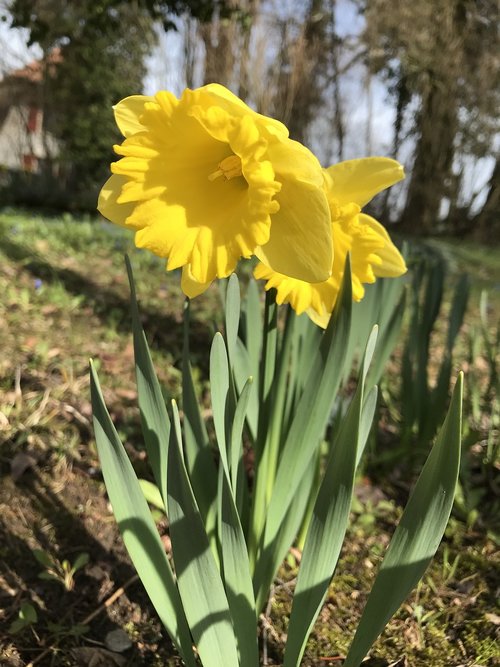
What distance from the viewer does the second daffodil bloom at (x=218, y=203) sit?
0.66 metres

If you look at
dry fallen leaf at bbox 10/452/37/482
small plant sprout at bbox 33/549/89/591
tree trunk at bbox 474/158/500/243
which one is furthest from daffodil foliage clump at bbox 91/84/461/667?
tree trunk at bbox 474/158/500/243

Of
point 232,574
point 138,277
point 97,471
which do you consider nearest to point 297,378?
point 232,574

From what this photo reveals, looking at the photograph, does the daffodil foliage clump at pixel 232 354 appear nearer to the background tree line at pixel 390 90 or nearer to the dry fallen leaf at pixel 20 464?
the dry fallen leaf at pixel 20 464

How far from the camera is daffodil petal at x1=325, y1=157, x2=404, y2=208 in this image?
79 cm

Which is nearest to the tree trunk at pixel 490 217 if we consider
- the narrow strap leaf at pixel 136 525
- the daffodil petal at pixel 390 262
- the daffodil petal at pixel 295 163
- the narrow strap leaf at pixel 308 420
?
the daffodil petal at pixel 390 262

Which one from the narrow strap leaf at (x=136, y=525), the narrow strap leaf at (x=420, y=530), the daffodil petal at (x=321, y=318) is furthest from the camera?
the daffodil petal at (x=321, y=318)

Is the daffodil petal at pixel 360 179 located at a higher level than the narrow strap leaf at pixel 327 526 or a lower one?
higher

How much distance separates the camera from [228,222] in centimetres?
71

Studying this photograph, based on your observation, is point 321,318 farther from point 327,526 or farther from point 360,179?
point 327,526

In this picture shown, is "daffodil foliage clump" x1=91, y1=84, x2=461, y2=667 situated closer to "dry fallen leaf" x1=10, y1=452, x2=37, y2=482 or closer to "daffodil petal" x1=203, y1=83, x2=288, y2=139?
"daffodil petal" x1=203, y1=83, x2=288, y2=139

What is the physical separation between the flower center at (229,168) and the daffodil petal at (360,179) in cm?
13

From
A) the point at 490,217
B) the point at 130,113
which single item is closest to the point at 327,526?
the point at 130,113

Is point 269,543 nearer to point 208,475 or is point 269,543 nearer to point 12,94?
point 208,475

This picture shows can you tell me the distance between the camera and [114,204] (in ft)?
2.45
